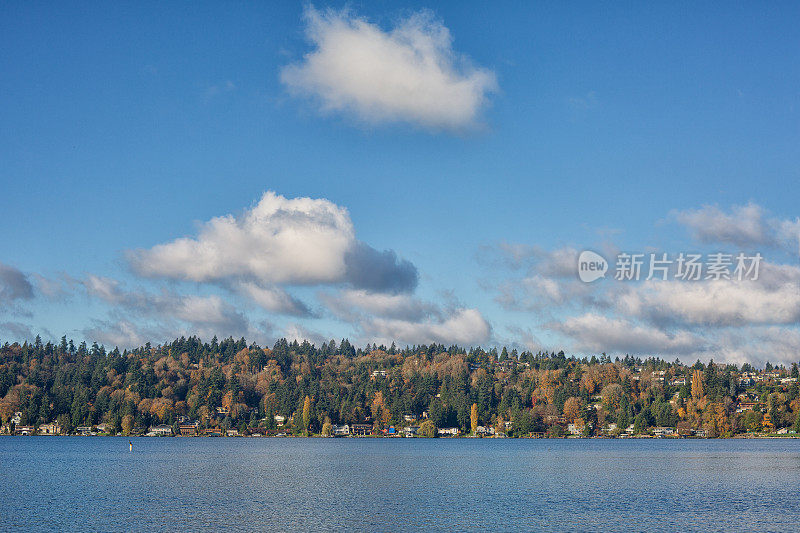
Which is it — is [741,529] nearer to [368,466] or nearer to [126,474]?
[368,466]

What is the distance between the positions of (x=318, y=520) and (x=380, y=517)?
6.24m

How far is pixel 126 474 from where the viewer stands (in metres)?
122

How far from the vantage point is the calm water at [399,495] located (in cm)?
7112

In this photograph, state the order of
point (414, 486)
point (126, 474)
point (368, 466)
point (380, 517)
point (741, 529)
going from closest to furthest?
point (741, 529)
point (380, 517)
point (414, 486)
point (126, 474)
point (368, 466)

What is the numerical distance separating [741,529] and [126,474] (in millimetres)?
92418

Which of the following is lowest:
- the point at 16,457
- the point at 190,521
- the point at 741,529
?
the point at 16,457

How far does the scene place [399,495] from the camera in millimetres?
91812

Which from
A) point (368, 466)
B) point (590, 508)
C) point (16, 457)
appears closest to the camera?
point (590, 508)

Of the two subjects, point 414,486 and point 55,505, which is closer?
point 55,505

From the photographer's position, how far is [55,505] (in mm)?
81438

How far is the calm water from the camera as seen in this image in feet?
233

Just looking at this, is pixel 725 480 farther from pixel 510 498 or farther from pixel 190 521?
pixel 190 521

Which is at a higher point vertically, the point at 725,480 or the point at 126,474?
the point at 725,480

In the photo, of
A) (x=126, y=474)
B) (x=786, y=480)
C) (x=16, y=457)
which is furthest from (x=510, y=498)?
(x=16, y=457)
